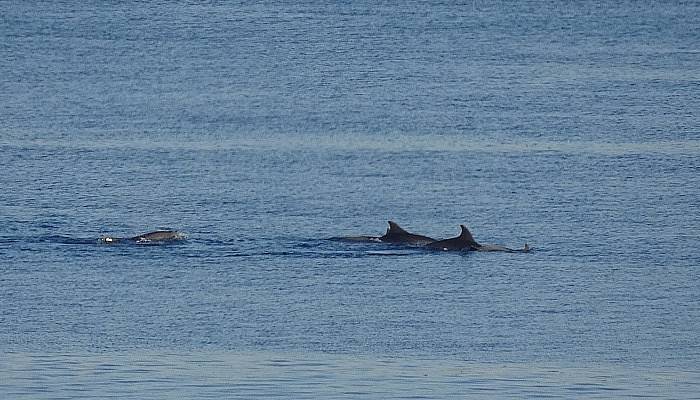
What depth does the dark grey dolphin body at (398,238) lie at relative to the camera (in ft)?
97.1

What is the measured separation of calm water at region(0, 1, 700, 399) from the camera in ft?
72.9

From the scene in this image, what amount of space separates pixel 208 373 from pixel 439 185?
1432cm

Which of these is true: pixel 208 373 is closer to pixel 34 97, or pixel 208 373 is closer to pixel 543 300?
pixel 543 300

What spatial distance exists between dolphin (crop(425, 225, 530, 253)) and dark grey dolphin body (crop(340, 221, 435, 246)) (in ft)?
0.86

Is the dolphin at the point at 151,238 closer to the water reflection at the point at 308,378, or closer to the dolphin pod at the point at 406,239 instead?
the dolphin pod at the point at 406,239

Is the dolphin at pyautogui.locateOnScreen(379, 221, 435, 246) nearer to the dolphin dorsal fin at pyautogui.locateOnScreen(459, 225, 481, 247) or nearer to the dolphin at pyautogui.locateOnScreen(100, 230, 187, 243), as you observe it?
the dolphin dorsal fin at pyautogui.locateOnScreen(459, 225, 481, 247)

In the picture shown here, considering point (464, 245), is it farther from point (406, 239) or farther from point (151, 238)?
point (151, 238)

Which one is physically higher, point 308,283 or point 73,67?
point 73,67

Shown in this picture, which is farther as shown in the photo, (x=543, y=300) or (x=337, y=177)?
(x=337, y=177)

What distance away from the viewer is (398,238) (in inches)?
1169

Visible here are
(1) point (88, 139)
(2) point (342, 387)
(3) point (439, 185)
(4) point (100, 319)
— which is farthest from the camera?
(1) point (88, 139)

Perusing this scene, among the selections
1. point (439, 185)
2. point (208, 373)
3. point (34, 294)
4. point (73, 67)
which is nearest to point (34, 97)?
point (73, 67)

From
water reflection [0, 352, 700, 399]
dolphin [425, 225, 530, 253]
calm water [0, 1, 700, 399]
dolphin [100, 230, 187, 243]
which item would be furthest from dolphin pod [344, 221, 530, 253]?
water reflection [0, 352, 700, 399]

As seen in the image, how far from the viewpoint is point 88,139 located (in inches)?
1599
